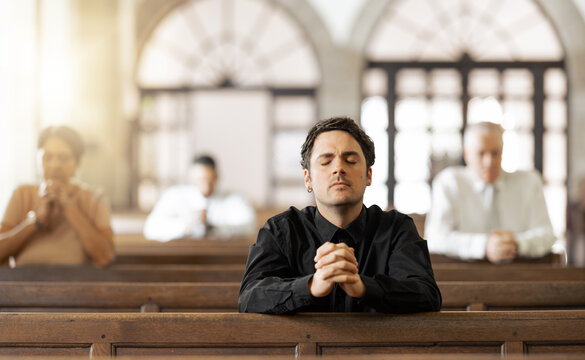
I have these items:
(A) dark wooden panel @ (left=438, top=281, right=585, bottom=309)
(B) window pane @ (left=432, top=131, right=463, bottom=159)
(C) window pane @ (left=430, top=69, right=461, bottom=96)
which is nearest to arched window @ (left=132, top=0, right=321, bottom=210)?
(C) window pane @ (left=430, top=69, right=461, bottom=96)

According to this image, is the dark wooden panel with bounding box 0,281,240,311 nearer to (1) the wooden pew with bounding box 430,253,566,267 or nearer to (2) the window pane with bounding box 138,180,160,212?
(1) the wooden pew with bounding box 430,253,566,267

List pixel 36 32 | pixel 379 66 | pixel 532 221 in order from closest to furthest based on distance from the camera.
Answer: pixel 532 221 → pixel 36 32 → pixel 379 66

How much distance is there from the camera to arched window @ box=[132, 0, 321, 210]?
9.91m

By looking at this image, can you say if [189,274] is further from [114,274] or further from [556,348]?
[556,348]

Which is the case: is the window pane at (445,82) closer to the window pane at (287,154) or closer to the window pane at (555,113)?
the window pane at (555,113)

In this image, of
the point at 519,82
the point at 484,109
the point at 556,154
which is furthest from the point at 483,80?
the point at 556,154

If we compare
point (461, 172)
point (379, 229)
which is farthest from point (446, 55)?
point (379, 229)

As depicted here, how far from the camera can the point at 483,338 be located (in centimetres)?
190

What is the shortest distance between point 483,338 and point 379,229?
48cm

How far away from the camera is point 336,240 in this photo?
6.65ft

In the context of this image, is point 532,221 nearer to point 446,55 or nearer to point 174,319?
point 174,319

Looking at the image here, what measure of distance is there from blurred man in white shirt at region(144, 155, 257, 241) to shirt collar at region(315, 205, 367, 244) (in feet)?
11.9

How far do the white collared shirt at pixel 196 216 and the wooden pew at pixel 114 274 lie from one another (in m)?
2.46

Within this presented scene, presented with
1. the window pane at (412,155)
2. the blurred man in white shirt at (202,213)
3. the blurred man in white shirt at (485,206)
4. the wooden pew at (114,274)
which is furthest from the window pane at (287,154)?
the wooden pew at (114,274)
